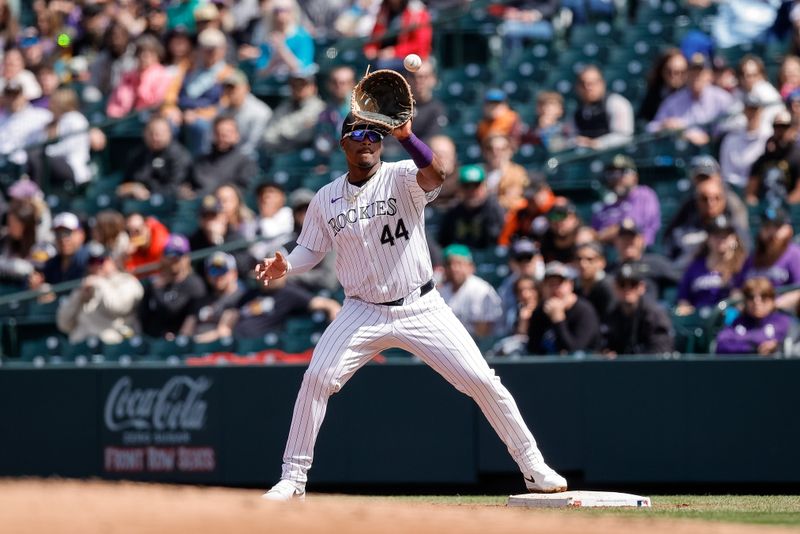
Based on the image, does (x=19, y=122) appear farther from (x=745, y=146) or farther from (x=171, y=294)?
(x=745, y=146)

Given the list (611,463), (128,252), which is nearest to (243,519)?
(611,463)

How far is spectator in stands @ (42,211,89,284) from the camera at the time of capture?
13516 millimetres

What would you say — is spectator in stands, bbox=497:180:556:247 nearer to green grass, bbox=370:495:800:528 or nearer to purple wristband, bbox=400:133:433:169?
green grass, bbox=370:495:800:528

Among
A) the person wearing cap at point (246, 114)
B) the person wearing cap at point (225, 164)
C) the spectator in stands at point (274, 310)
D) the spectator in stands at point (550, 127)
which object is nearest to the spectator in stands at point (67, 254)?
the person wearing cap at point (225, 164)

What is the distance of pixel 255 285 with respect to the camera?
1257cm

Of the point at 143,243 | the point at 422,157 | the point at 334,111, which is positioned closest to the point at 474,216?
the point at 334,111

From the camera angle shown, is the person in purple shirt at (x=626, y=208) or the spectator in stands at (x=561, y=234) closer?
the spectator in stands at (x=561, y=234)

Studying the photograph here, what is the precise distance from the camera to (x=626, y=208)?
11.9 metres

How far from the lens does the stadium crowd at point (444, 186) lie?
10953 mm

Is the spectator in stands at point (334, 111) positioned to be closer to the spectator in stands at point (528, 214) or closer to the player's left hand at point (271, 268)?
the spectator in stands at point (528, 214)

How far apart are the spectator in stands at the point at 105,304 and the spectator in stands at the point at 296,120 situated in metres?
2.13

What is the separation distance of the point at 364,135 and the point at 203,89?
7498 millimetres

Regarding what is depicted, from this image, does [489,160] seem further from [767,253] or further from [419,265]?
[419,265]

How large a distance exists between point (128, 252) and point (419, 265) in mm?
5947
